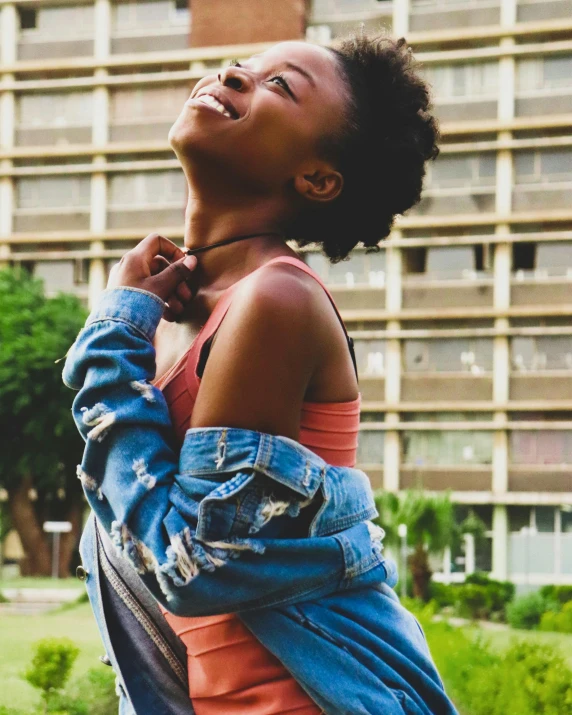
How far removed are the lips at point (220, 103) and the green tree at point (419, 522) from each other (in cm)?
1983

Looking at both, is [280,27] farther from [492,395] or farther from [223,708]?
[223,708]

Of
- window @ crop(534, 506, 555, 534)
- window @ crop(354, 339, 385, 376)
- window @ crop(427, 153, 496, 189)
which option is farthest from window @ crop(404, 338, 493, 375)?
window @ crop(427, 153, 496, 189)

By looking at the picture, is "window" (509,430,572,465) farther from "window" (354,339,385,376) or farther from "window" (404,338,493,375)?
"window" (354,339,385,376)

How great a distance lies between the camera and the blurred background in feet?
86.1

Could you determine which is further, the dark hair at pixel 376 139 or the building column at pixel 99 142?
the building column at pixel 99 142

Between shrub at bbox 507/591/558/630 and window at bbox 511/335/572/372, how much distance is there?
28.4 ft

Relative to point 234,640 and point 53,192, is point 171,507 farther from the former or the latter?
point 53,192

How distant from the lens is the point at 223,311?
1319mm

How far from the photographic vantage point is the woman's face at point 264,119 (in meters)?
1.43

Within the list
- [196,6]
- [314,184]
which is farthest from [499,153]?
[314,184]

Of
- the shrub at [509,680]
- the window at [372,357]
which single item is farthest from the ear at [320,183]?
the window at [372,357]

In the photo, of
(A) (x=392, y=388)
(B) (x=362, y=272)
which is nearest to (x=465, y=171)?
(B) (x=362, y=272)

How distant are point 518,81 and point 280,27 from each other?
6360 millimetres

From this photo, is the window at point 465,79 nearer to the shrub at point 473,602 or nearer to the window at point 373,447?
the window at point 373,447
